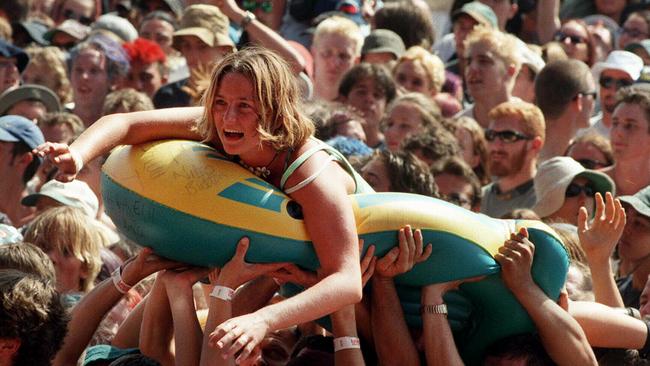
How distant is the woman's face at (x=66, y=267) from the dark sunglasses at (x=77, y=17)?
656cm

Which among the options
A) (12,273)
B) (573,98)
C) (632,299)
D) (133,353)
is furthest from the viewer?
(573,98)

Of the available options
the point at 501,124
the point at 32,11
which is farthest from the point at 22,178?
the point at 32,11

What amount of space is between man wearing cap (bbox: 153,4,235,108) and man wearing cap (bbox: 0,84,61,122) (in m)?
0.77

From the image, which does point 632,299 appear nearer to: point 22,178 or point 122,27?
point 22,178

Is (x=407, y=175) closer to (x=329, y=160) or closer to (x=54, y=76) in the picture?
(x=329, y=160)

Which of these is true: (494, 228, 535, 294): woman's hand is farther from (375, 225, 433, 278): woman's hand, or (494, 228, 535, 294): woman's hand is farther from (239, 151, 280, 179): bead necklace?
(239, 151, 280, 179): bead necklace

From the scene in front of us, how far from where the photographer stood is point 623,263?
623 cm

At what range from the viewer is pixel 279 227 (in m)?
4.47

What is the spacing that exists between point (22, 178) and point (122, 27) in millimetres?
3298

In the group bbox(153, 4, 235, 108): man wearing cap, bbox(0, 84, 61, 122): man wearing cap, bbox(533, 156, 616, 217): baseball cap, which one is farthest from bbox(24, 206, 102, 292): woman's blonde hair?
bbox(153, 4, 235, 108): man wearing cap

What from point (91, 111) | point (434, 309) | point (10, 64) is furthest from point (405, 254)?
point (10, 64)

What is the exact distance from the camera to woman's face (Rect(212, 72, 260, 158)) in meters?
4.44

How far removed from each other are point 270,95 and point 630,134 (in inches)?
134

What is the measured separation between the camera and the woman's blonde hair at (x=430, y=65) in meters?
9.25
